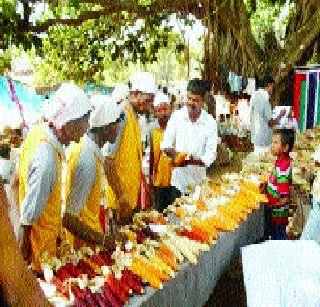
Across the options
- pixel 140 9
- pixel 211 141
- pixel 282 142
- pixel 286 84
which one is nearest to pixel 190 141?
pixel 211 141

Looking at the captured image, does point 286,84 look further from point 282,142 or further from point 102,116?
point 102,116

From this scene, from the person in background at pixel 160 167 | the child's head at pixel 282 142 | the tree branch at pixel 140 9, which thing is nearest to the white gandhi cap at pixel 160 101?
the person in background at pixel 160 167

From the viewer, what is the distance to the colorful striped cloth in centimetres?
454

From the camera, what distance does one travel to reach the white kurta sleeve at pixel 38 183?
8.72 ft

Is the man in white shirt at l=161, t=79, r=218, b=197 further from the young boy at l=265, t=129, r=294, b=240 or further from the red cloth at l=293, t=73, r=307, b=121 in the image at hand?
the red cloth at l=293, t=73, r=307, b=121

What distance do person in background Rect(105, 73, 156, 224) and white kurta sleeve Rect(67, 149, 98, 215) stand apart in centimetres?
84

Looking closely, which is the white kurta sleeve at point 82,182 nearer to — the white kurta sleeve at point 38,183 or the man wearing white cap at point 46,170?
the man wearing white cap at point 46,170

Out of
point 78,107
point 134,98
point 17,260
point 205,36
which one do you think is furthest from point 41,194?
point 205,36

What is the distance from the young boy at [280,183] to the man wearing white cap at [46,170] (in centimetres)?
219

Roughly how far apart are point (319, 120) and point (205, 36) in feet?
9.17

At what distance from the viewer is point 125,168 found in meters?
4.11

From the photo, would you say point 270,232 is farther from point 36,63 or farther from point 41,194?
point 36,63

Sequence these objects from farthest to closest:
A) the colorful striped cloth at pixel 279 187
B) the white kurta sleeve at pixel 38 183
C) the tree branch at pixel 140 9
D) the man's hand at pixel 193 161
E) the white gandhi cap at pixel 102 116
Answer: the tree branch at pixel 140 9
the man's hand at pixel 193 161
the colorful striped cloth at pixel 279 187
the white gandhi cap at pixel 102 116
the white kurta sleeve at pixel 38 183

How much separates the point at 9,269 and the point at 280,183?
371 cm
